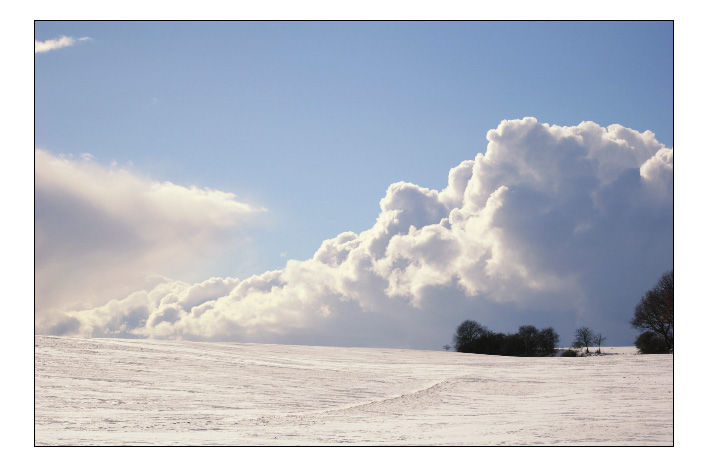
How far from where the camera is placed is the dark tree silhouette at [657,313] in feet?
116

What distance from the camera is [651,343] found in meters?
36.2

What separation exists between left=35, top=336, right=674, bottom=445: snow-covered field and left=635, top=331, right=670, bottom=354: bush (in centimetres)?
1175

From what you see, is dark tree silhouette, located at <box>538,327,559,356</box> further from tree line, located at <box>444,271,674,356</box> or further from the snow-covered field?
the snow-covered field

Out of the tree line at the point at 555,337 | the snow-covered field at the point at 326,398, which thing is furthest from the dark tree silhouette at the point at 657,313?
the snow-covered field at the point at 326,398

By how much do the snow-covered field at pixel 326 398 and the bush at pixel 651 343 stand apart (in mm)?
11751

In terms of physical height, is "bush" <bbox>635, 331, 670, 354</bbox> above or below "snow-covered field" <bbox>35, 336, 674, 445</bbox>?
below

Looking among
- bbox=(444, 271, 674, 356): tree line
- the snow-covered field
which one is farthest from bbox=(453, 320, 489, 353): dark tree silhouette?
the snow-covered field

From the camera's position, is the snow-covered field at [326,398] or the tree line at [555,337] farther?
the tree line at [555,337]

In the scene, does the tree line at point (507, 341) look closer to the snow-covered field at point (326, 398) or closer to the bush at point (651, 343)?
the bush at point (651, 343)

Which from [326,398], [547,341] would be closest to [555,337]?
[547,341]

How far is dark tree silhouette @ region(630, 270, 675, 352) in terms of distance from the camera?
116 ft

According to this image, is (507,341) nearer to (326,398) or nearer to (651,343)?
(651,343)
